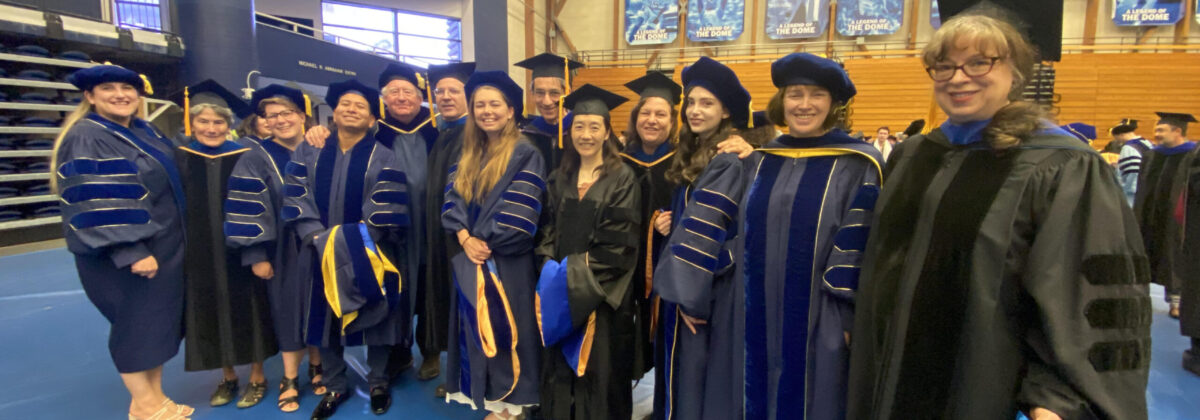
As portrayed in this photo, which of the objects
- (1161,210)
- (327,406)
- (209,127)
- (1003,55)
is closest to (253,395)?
(327,406)

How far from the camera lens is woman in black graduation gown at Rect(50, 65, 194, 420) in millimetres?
2158

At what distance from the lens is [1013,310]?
1.07m

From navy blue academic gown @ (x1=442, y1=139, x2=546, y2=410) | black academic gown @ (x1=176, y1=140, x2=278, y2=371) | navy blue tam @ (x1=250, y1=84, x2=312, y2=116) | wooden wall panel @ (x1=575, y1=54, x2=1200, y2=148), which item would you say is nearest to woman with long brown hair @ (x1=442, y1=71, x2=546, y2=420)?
navy blue academic gown @ (x1=442, y1=139, x2=546, y2=410)

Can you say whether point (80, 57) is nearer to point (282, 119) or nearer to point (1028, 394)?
point (282, 119)

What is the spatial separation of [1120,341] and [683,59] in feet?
50.2

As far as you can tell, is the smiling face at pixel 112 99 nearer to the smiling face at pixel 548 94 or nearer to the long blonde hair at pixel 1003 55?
the smiling face at pixel 548 94

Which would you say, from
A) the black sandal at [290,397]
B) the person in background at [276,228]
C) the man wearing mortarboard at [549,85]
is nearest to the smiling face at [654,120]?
the man wearing mortarboard at [549,85]

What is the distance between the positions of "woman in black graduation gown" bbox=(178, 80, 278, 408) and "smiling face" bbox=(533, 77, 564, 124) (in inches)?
60.3

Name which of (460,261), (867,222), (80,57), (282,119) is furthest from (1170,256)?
(80,57)

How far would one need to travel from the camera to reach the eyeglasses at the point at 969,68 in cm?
108

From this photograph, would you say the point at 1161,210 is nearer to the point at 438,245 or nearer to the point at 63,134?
the point at 438,245

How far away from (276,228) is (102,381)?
5.26 feet

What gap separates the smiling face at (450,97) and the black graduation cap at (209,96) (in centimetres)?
105

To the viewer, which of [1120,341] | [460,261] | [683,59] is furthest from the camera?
[683,59]
